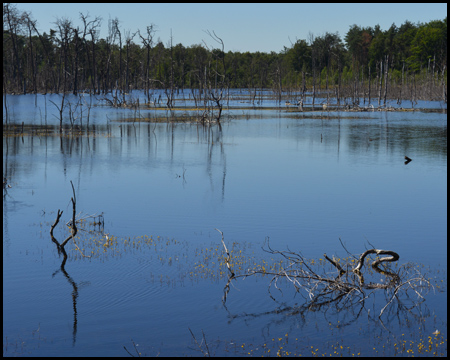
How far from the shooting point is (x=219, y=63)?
400 feet

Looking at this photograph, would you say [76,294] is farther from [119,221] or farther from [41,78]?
[41,78]

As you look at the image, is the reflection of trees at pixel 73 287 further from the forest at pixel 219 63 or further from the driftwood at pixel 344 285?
the forest at pixel 219 63

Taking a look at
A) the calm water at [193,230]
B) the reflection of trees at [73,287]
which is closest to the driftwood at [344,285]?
the calm water at [193,230]

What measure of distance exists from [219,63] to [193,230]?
10759cm

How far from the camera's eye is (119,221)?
17.9m

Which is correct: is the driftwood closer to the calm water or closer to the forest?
the calm water

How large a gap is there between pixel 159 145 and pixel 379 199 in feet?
59.4

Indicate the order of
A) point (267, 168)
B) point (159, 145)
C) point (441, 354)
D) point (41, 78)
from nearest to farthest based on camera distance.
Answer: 1. point (441, 354)
2. point (267, 168)
3. point (159, 145)
4. point (41, 78)

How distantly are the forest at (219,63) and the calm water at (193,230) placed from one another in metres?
52.6

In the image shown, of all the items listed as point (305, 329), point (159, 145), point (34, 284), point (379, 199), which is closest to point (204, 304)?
point (305, 329)

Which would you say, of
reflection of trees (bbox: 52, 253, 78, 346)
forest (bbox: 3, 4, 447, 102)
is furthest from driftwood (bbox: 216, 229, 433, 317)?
forest (bbox: 3, 4, 447, 102)

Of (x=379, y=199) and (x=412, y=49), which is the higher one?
(x=412, y=49)

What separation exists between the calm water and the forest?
52.6 metres

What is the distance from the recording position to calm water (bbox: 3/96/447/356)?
10281 mm
